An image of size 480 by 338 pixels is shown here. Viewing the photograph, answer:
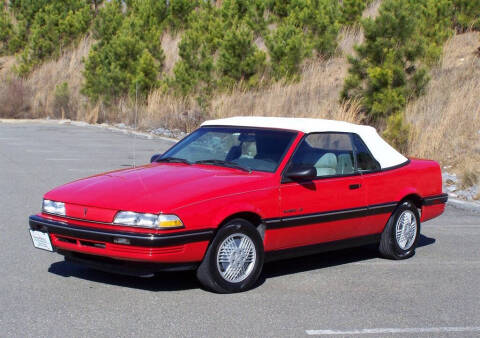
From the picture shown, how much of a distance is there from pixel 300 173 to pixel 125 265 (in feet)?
5.83

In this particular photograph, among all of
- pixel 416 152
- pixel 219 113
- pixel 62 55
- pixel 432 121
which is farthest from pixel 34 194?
pixel 62 55

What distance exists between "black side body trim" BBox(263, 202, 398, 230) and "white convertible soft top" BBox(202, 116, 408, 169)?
47cm

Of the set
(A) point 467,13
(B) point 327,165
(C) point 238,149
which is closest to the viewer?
(C) point 238,149

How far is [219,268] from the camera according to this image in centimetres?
659

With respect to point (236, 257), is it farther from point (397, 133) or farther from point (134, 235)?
point (397, 133)

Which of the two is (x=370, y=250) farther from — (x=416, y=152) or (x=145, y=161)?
(x=145, y=161)

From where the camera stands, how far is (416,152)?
53.5ft

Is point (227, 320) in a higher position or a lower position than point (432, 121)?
lower

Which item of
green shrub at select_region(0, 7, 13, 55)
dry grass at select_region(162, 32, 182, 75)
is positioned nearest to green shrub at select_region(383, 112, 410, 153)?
dry grass at select_region(162, 32, 182, 75)

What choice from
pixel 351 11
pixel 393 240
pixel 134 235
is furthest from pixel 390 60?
pixel 351 11

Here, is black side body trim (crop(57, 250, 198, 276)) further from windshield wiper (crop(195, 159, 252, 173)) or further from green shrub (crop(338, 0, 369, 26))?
green shrub (crop(338, 0, 369, 26))

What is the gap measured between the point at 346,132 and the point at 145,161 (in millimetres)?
9630

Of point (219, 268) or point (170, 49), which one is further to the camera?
point (170, 49)

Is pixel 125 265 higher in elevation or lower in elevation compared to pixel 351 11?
lower
